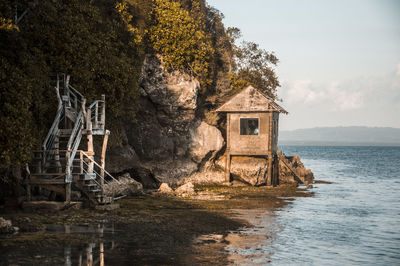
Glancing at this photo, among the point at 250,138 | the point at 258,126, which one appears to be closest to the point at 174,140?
the point at 250,138

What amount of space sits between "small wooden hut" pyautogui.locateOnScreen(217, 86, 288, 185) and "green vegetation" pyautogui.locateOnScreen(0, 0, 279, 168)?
2802mm

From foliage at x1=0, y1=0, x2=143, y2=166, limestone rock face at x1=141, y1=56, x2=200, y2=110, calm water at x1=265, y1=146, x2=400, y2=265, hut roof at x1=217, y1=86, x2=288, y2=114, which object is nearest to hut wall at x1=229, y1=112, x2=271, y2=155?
hut roof at x1=217, y1=86, x2=288, y2=114

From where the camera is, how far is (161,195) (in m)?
28.1

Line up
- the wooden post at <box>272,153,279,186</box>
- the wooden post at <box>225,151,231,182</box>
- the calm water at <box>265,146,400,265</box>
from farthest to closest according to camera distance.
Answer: the wooden post at <box>272,153,279,186</box>, the wooden post at <box>225,151,231,182</box>, the calm water at <box>265,146,400,265</box>

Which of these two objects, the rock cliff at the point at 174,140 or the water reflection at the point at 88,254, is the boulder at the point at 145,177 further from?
the water reflection at the point at 88,254

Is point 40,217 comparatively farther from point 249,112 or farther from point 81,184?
point 249,112

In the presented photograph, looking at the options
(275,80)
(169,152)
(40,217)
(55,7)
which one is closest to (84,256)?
(40,217)

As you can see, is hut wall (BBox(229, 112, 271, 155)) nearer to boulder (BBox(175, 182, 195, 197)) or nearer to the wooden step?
boulder (BBox(175, 182, 195, 197))

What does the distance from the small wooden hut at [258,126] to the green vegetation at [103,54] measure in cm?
280

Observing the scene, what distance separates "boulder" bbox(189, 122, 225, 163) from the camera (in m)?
35.5

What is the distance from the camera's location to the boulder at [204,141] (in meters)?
35.5

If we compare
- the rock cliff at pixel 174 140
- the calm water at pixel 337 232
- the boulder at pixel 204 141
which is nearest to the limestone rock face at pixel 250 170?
the rock cliff at pixel 174 140

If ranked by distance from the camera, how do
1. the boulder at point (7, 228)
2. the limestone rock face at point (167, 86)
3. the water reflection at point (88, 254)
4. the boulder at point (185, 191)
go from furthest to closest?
the limestone rock face at point (167, 86)
the boulder at point (185, 191)
the boulder at point (7, 228)
the water reflection at point (88, 254)

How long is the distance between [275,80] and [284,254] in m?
26.5
